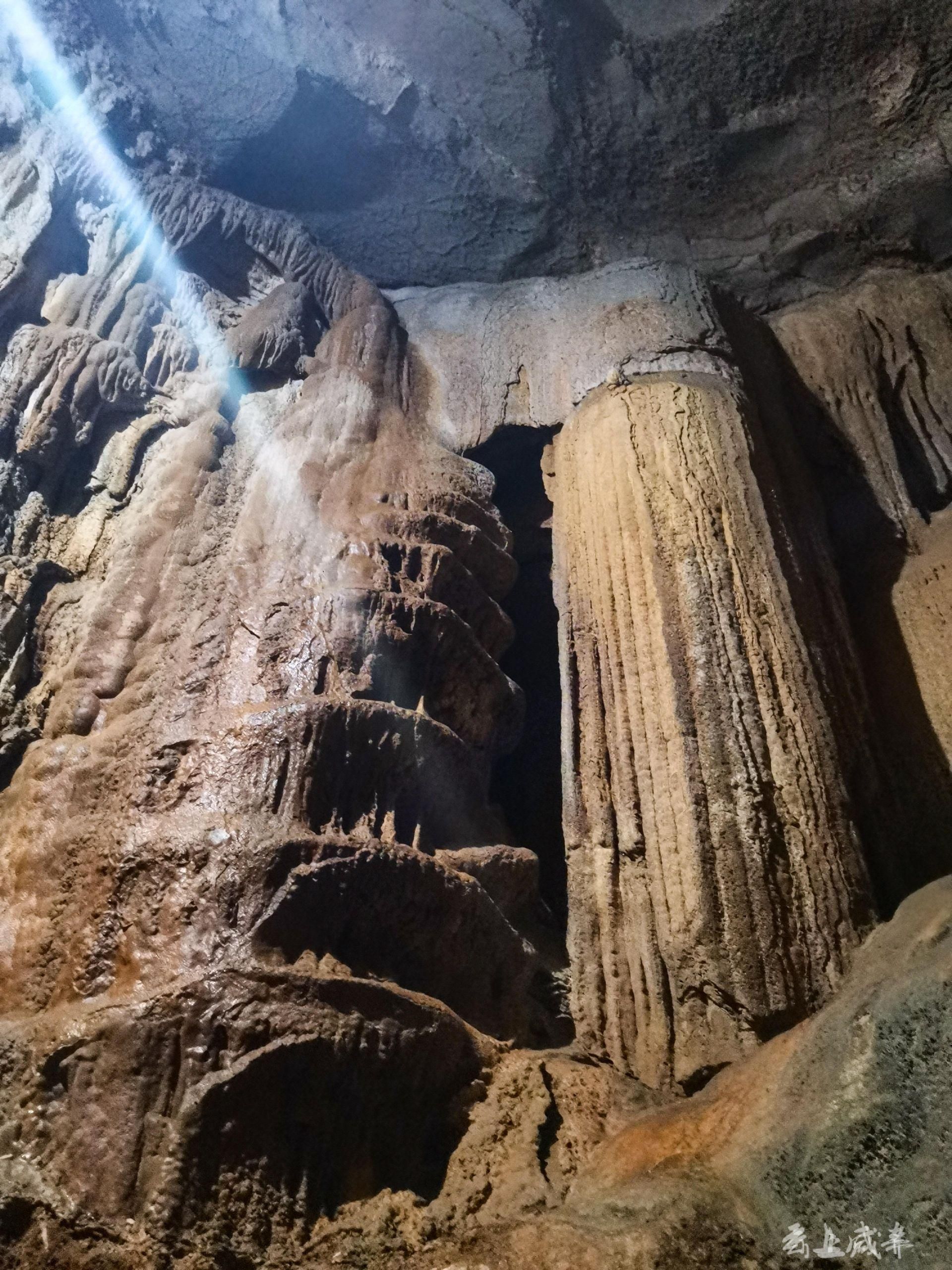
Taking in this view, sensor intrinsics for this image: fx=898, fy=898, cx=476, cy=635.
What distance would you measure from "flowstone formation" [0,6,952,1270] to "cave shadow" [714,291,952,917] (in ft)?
0.06

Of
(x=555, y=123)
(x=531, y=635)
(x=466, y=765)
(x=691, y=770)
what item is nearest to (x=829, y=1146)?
(x=691, y=770)

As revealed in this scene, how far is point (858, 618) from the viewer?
3.67 m

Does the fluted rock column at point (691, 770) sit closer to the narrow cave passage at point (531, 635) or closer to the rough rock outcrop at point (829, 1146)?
the rough rock outcrop at point (829, 1146)

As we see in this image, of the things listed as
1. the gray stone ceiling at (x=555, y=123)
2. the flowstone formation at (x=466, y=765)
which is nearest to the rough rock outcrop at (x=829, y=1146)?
the flowstone formation at (x=466, y=765)

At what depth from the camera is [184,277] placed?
5.01m

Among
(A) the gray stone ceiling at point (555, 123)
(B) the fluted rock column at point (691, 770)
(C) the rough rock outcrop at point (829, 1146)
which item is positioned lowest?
(C) the rough rock outcrop at point (829, 1146)

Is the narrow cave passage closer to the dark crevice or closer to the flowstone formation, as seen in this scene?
the flowstone formation

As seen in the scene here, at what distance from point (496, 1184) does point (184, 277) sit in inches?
184

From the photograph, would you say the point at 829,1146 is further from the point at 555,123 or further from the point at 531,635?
the point at 555,123

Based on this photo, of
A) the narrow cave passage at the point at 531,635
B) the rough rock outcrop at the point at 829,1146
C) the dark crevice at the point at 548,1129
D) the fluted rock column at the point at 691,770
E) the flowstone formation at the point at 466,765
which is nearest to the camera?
the rough rock outcrop at the point at 829,1146

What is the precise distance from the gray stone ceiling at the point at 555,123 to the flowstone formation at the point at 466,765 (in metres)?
0.46

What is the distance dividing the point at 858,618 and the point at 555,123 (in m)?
3.27

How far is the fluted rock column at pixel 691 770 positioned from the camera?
98.8 inches

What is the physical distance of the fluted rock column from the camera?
2510 mm
